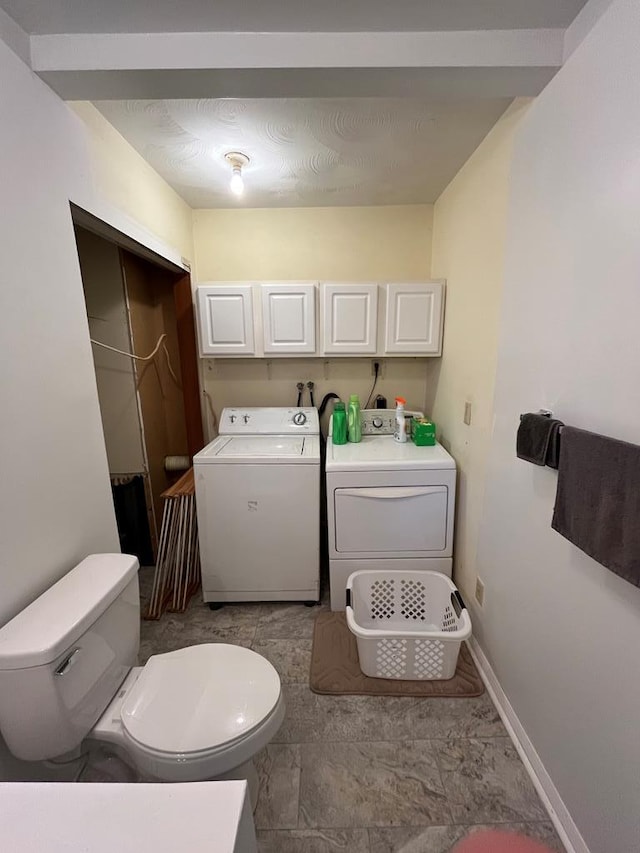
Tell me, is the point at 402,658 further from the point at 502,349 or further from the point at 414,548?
the point at 502,349

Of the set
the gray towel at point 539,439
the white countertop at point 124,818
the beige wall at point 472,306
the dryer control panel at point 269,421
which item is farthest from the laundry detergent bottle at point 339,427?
the white countertop at point 124,818

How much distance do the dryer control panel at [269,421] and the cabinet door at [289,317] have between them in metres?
0.43

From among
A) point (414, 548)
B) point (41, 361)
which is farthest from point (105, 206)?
point (414, 548)

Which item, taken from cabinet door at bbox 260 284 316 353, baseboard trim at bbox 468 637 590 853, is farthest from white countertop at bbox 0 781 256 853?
cabinet door at bbox 260 284 316 353

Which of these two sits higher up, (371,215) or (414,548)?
(371,215)

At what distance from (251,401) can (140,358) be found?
31.0 inches

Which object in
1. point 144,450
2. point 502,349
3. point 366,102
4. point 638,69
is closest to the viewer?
point 638,69

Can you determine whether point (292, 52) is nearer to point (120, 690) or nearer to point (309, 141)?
point (309, 141)

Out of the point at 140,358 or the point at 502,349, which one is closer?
the point at 502,349

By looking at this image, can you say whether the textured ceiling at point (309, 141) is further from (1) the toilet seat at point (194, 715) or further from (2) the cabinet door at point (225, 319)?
(1) the toilet seat at point (194, 715)

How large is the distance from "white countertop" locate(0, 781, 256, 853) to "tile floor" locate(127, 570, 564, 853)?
772 millimetres

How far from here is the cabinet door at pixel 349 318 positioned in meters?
2.13

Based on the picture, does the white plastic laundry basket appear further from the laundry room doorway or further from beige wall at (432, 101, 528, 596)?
the laundry room doorway

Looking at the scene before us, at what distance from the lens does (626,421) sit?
849 millimetres
